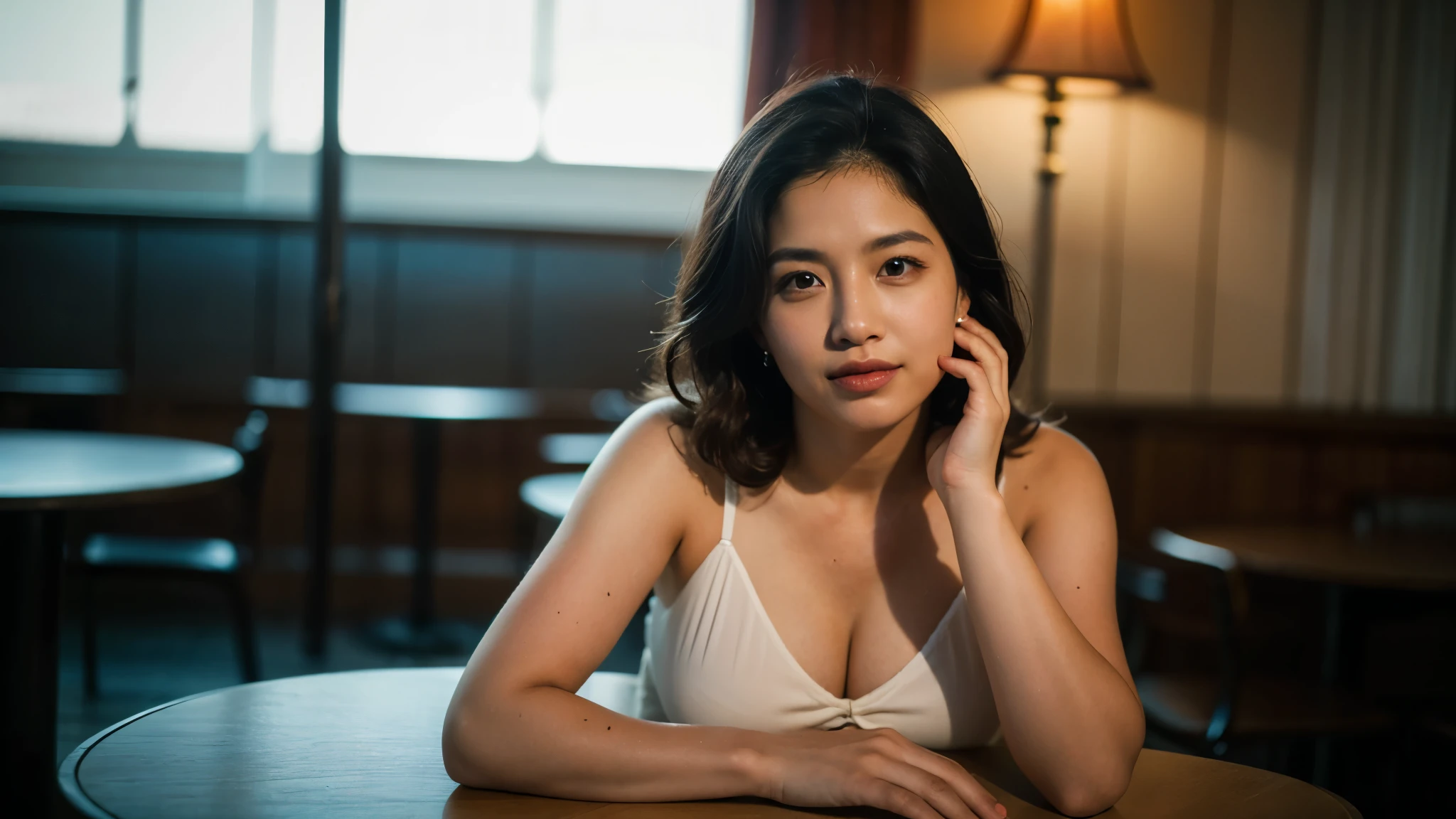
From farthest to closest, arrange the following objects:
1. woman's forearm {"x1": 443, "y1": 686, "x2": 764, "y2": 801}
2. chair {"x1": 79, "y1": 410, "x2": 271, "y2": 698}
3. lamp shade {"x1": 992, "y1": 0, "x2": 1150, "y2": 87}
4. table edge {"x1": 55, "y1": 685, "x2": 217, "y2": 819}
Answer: lamp shade {"x1": 992, "y1": 0, "x2": 1150, "y2": 87}, chair {"x1": 79, "y1": 410, "x2": 271, "y2": 698}, woman's forearm {"x1": 443, "y1": 686, "x2": 764, "y2": 801}, table edge {"x1": 55, "y1": 685, "x2": 217, "y2": 819}

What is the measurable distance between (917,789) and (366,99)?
4.45 metres

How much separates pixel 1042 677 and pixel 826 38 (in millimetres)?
3404

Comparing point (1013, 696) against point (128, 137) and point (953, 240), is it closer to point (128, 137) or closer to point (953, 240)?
point (953, 240)

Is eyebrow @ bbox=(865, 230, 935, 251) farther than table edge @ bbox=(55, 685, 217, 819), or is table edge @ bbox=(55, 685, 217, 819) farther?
eyebrow @ bbox=(865, 230, 935, 251)

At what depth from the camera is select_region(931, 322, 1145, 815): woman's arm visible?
1070 millimetres

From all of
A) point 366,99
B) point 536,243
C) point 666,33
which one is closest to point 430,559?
point 536,243

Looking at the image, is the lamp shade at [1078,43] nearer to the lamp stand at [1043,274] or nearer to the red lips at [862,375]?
the lamp stand at [1043,274]

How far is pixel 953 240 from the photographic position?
128 centimetres

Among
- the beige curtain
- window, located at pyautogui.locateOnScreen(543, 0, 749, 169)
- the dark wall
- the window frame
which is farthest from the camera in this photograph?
window, located at pyautogui.locateOnScreen(543, 0, 749, 169)

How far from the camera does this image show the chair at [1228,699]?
233 centimetres

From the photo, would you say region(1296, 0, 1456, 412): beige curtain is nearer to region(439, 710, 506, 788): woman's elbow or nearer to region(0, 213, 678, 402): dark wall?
region(0, 213, 678, 402): dark wall

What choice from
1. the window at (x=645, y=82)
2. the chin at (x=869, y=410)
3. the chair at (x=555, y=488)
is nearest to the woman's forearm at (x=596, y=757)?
the chin at (x=869, y=410)

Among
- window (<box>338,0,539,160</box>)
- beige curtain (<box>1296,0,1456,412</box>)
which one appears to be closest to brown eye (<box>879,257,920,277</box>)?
beige curtain (<box>1296,0,1456,412</box>)

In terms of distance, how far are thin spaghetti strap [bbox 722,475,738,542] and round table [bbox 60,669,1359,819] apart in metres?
0.37
